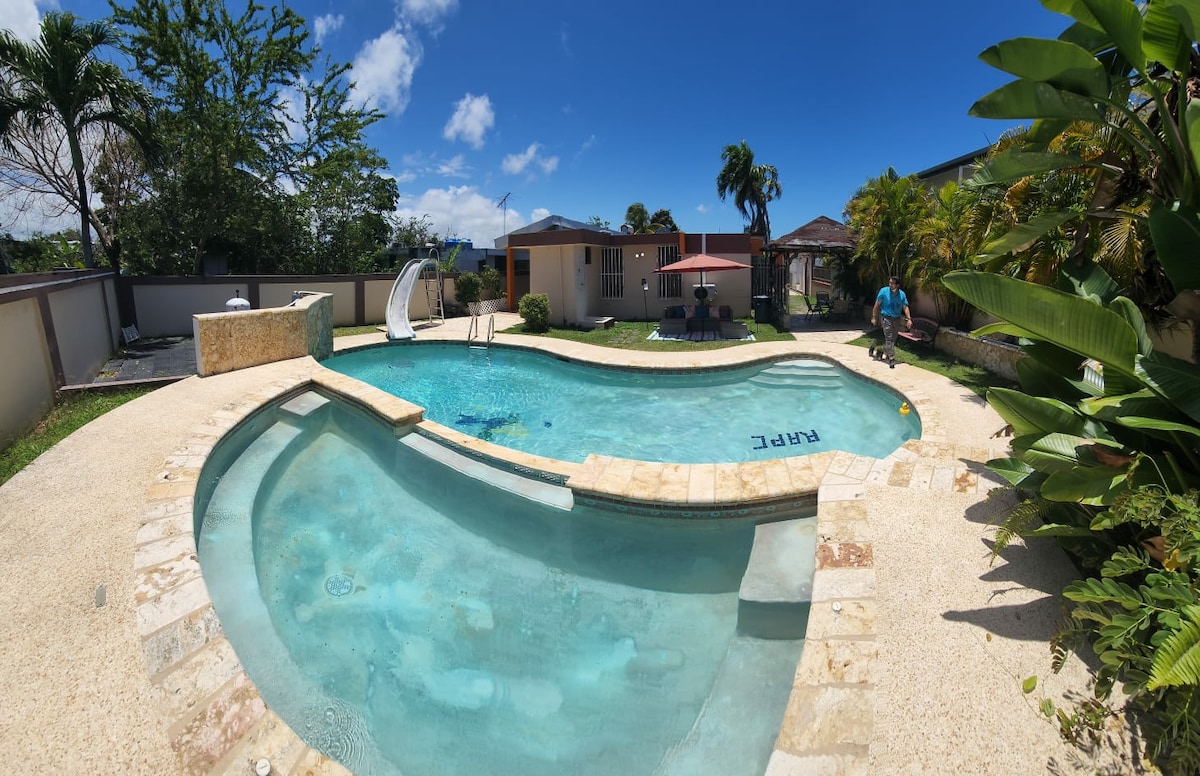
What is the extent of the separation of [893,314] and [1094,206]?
5.67 meters

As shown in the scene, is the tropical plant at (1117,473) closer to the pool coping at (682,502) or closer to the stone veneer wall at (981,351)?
the pool coping at (682,502)

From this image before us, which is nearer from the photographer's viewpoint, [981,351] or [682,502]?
[682,502]

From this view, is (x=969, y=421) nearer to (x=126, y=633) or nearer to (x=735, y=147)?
(x=126, y=633)

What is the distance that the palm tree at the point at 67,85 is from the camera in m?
11.1

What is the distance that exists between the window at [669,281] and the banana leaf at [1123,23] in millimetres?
16428

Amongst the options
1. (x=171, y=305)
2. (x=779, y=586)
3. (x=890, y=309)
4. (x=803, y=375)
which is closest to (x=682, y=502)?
(x=779, y=586)

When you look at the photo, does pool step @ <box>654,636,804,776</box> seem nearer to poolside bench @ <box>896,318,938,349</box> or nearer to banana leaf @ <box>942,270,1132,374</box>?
banana leaf @ <box>942,270,1132,374</box>

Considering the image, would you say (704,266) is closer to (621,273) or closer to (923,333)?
(621,273)

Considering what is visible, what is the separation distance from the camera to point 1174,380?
259 cm

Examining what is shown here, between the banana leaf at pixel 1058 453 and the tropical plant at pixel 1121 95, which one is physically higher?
the tropical plant at pixel 1121 95

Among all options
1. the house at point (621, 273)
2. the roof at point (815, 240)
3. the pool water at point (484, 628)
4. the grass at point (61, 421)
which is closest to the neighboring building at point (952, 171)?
the roof at point (815, 240)

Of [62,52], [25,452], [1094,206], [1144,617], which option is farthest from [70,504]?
[62,52]

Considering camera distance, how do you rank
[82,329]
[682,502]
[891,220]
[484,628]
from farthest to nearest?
[891,220] < [82,329] < [682,502] < [484,628]

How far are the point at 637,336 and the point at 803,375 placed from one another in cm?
577
